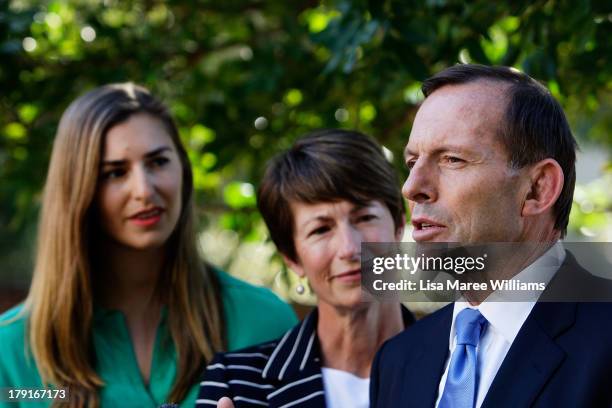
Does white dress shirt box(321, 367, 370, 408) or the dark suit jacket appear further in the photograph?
white dress shirt box(321, 367, 370, 408)

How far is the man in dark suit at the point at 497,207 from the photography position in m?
2.23

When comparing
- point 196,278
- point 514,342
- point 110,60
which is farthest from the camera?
point 110,60

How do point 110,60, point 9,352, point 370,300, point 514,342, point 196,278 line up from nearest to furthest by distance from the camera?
point 514,342
point 370,300
point 9,352
point 196,278
point 110,60

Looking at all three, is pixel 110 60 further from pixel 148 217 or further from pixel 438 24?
pixel 438 24

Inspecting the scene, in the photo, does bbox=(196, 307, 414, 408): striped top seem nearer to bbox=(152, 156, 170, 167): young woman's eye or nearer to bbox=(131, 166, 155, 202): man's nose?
bbox=(131, 166, 155, 202): man's nose

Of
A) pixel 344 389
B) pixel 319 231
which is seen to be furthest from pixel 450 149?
pixel 344 389

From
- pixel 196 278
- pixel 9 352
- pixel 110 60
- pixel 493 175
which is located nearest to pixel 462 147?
pixel 493 175

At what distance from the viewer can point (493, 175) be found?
7.52ft

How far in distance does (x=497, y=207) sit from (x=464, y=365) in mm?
377

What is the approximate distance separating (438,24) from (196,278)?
1386mm

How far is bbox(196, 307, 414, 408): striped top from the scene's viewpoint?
10.5 feet

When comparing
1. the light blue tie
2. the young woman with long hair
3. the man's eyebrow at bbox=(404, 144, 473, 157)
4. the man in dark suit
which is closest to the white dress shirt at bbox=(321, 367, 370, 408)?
the young woman with long hair

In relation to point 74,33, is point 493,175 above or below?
below

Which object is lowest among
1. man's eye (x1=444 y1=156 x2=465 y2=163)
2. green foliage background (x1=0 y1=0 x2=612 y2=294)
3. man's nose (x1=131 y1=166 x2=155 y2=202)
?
man's eye (x1=444 y1=156 x2=465 y2=163)
